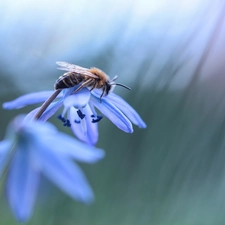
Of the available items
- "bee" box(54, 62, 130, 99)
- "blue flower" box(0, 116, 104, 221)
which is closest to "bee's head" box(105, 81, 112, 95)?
"bee" box(54, 62, 130, 99)

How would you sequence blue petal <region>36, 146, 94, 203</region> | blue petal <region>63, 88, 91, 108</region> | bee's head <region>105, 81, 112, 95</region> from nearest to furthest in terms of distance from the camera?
blue petal <region>36, 146, 94, 203</region>, blue petal <region>63, 88, 91, 108</region>, bee's head <region>105, 81, 112, 95</region>

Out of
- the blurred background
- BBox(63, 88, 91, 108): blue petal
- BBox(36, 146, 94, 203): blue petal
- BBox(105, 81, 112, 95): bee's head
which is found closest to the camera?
BBox(36, 146, 94, 203): blue petal

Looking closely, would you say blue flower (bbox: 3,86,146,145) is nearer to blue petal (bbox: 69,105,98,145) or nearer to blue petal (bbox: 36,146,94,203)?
blue petal (bbox: 69,105,98,145)

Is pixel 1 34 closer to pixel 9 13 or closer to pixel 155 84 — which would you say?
pixel 9 13

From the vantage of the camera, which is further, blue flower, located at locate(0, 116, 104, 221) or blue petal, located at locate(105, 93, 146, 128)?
blue petal, located at locate(105, 93, 146, 128)

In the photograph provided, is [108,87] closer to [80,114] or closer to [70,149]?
[80,114]

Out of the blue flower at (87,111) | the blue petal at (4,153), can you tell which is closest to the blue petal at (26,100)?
the blue flower at (87,111)

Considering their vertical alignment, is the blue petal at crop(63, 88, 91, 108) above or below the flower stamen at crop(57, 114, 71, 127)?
above

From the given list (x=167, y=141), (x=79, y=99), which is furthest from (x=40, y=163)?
(x=167, y=141)
